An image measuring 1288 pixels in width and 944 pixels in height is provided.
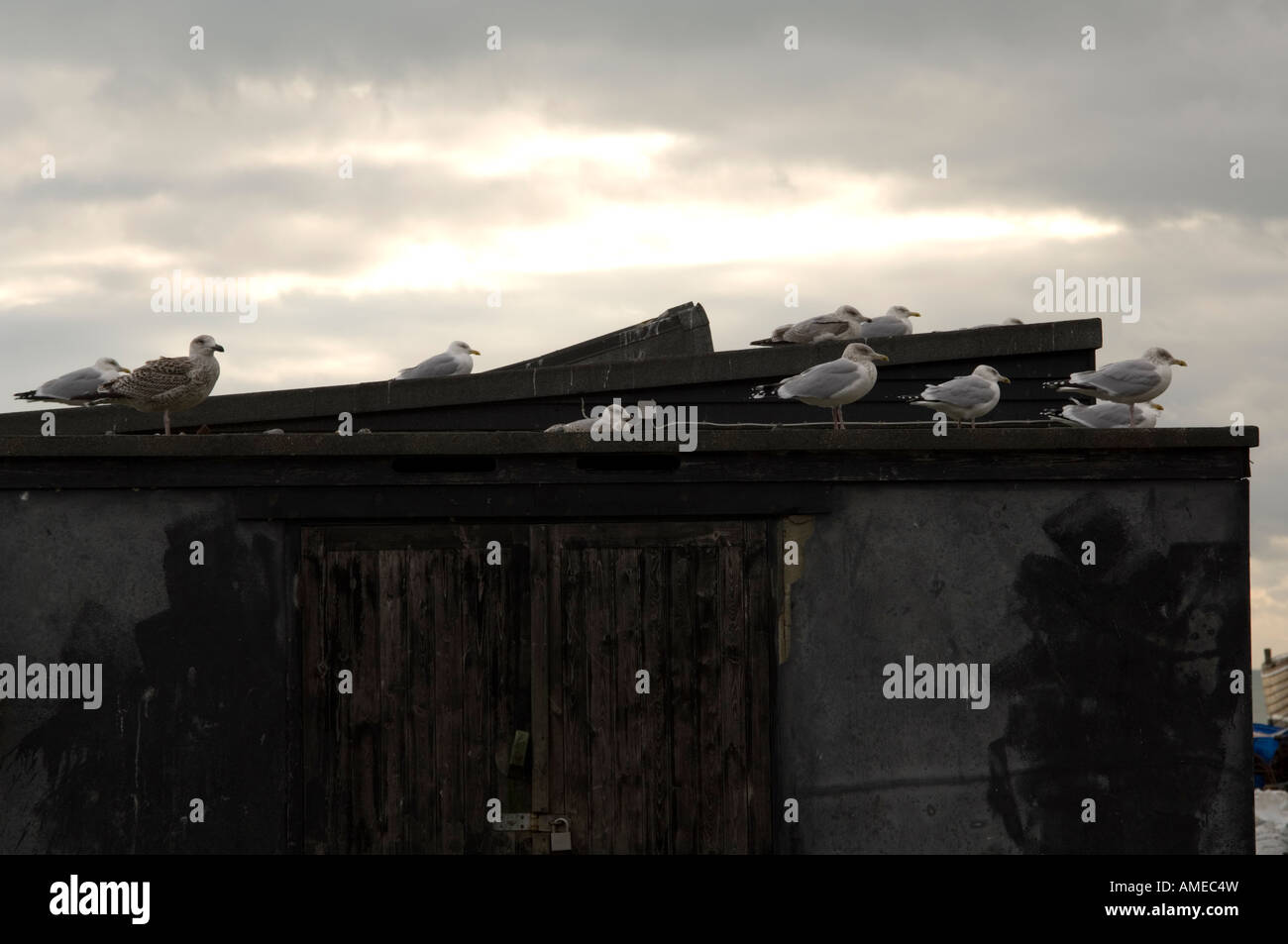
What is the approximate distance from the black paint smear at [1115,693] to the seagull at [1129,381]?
202 cm

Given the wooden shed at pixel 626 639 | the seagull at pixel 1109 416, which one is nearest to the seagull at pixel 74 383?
A: the wooden shed at pixel 626 639

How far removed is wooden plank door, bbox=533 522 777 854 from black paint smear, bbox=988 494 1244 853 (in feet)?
4.83

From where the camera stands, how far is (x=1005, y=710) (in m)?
8.41

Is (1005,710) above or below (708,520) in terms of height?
below

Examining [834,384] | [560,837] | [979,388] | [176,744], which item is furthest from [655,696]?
[979,388]

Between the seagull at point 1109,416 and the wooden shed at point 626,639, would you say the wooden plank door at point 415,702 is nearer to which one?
the wooden shed at point 626,639

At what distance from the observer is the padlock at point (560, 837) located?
8227 mm

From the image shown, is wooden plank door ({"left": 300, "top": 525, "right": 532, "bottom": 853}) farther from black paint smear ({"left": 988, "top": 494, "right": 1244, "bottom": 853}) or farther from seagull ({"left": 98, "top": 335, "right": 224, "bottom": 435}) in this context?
black paint smear ({"left": 988, "top": 494, "right": 1244, "bottom": 853})

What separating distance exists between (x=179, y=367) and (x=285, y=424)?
11.9 ft

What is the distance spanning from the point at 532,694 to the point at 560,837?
839 millimetres

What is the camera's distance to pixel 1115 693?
27.7 feet

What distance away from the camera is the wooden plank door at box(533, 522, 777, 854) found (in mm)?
8297
